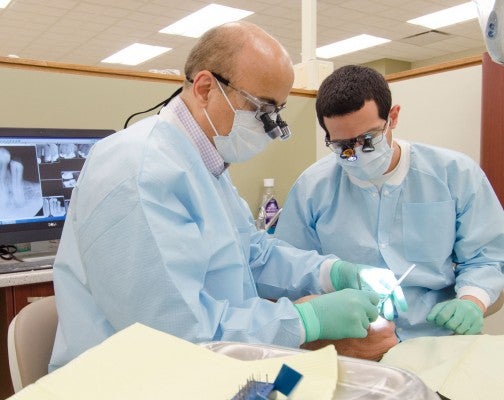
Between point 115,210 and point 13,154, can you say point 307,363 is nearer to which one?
point 115,210

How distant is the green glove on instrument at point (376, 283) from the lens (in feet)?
3.77

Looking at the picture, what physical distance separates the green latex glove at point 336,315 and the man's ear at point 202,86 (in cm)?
49

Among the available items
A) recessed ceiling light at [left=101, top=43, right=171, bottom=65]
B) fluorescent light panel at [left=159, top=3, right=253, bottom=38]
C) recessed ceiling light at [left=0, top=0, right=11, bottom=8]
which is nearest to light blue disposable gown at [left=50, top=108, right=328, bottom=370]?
fluorescent light panel at [left=159, top=3, right=253, bottom=38]

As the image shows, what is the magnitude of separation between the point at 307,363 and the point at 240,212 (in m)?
0.81

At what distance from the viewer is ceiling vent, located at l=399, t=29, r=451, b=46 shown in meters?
6.67

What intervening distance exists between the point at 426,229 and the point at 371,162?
0.80 ft

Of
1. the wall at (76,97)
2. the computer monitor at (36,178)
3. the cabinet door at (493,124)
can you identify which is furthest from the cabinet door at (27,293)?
the cabinet door at (493,124)

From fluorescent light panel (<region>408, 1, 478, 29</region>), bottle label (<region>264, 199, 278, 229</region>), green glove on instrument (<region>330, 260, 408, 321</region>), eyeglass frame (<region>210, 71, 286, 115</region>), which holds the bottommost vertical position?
green glove on instrument (<region>330, 260, 408, 321</region>)

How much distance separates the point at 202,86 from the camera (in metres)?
1.08

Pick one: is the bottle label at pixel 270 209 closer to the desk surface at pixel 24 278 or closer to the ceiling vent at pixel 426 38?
the desk surface at pixel 24 278

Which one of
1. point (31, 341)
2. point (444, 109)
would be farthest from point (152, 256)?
point (444, 109)

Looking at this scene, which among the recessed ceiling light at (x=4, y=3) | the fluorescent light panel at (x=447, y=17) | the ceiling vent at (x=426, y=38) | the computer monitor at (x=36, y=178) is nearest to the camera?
the computer monitor at (x=36, y=178)

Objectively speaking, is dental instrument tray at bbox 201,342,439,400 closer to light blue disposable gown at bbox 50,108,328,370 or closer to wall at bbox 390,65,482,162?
light blue disposable gown at bbox 50,108,328,370

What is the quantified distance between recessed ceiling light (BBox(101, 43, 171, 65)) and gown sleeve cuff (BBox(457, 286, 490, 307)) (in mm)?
6213
